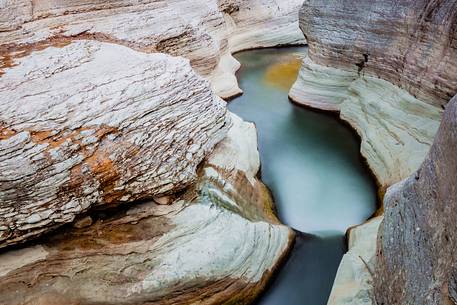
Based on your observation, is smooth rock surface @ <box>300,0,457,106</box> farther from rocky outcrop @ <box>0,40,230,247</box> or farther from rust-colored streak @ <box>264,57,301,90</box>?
rocky outcrop @ <box>0,40,230,247</box>

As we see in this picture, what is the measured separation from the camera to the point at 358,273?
4824mm

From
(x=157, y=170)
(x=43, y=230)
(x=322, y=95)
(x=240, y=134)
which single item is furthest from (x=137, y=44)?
(x=43, y=230)

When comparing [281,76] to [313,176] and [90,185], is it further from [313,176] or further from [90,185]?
[90,185]

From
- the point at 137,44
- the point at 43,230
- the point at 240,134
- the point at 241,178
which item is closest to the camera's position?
the point at 43,230

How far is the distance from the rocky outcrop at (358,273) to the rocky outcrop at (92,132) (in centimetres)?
222

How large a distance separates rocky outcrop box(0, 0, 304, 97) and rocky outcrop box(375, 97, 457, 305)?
5874 mm

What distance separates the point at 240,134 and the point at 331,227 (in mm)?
2227

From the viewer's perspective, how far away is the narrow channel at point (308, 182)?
5.54m

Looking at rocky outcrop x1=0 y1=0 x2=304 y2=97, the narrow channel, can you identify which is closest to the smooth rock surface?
the narrow channel

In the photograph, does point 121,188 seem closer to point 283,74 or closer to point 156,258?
point 156,258

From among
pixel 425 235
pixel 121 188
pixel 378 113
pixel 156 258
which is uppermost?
pixel 425 235

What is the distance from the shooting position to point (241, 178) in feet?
20.9

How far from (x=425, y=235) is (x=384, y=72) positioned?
5447 millimetres

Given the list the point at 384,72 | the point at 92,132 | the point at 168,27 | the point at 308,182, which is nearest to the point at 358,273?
the point at 308,182
